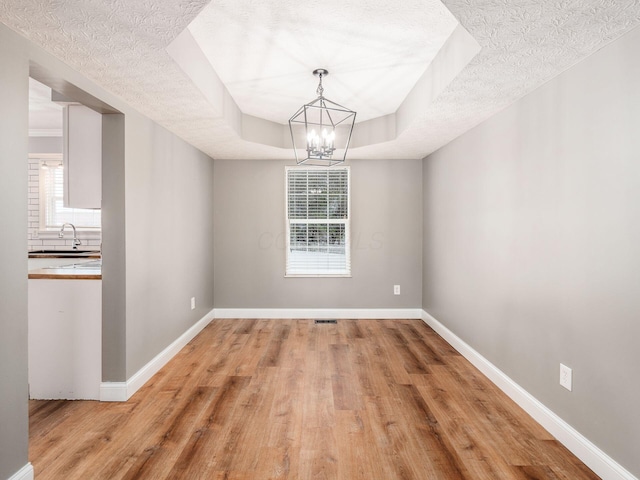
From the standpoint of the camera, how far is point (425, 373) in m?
3.12

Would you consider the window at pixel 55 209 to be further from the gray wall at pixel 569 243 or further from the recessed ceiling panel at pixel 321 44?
the gray wall at pixel 569 243

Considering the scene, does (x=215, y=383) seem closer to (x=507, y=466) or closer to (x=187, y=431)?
(x=187, y=431)

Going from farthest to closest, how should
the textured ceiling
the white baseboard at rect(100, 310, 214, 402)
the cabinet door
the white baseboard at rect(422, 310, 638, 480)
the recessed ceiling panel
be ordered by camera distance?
the cabinet door
the white baseboard at rect(100, 310, 214, 402)
the recessed ceiling panel
the white baseboard at rect(422, 310, 638, 480)
the textured ceiling

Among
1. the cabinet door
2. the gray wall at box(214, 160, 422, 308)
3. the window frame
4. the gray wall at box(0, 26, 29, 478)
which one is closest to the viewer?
the gray wall at box(0, 26, 29, 478)

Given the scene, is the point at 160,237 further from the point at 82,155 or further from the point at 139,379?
the point at 139,379

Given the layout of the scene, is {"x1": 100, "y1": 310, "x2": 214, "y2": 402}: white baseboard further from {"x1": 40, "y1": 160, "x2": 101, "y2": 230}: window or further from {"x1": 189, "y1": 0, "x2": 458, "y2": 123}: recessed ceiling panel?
{"x1": 40, "y1": 160, "x2": 101, "y2": 230}: window

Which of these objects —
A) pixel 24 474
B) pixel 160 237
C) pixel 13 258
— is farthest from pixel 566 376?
pixel 160 237

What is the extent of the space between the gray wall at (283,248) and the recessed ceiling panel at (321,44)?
5.00 feet

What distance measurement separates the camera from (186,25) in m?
1.69

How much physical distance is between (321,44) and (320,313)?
3417mm

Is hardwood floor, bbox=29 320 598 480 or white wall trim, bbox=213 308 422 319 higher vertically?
white wall trim, bbox=213 308 422 319

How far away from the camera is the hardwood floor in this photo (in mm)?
1878

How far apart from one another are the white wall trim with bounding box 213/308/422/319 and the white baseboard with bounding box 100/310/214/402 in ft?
3.53

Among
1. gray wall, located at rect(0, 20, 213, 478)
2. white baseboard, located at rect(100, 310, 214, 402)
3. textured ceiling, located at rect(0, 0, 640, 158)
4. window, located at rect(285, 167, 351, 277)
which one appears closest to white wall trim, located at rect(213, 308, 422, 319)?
gray wall, located at rect(0, 20, 213, 478)
